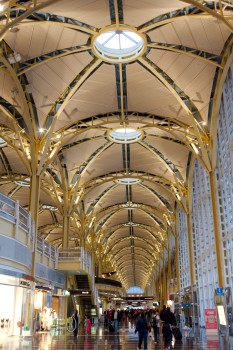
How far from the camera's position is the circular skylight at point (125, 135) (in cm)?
3869

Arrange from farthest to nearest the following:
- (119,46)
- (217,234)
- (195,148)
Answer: (195,148)
(217,234)
(119,46)

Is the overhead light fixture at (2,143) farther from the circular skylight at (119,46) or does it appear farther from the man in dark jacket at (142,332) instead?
the man in dark jacket at (142,332)

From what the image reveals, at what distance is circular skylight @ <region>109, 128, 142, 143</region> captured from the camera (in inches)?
1523

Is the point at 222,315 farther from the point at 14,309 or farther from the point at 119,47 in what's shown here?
the point at 119,47

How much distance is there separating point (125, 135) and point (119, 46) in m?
13.8

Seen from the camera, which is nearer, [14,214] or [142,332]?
[142,332]

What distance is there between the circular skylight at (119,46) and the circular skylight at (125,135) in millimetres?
13114

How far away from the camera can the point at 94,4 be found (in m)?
21.1

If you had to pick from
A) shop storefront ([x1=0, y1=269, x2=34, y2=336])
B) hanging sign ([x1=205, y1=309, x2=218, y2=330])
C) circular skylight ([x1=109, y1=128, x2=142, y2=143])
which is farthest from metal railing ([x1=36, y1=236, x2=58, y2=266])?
hanging sign ([x1=205, y1=309, x2=218, y2=330])

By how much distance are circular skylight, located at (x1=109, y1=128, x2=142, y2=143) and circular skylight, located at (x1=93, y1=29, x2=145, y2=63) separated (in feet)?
43.0

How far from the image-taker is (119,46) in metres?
26.0

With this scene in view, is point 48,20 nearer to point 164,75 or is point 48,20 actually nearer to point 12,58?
point 12,58

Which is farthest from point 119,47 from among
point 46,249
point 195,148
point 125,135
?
point 46,249

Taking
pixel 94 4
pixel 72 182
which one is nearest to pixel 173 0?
pixel 94 4
